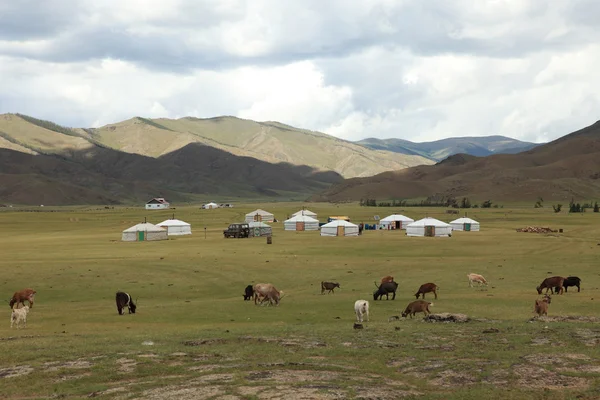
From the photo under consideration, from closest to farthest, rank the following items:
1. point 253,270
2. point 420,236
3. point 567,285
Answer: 1. point 567,285
2. point 253,270
3. point 420,236

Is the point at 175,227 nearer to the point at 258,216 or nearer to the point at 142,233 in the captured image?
the point at 142,233

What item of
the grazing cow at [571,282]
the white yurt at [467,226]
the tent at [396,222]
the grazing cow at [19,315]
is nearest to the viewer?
the grazing cow at [19,315]

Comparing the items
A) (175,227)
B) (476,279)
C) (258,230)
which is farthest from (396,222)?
(476,279)

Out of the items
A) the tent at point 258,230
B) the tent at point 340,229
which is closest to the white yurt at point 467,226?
the tent at point 340,229

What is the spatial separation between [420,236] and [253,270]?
3924cm

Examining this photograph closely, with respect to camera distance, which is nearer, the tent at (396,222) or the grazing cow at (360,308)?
the grazing cow at (360,308)

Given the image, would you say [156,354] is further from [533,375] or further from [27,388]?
[533,375]

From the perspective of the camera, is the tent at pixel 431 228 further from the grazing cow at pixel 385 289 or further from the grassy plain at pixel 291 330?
the grazing cow at pixel 385 289

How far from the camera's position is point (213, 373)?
1585 centimetres

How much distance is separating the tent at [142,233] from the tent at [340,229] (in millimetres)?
20473

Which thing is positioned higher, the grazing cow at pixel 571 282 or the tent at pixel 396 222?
the tent at pixel 396 222

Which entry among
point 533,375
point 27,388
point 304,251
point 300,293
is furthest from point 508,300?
point 304,251

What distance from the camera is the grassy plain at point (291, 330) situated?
14.9m

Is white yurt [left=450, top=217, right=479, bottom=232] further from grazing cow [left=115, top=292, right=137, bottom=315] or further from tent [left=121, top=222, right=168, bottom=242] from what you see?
grazing cow [left=115, top=292, right=137, bottom=315]
